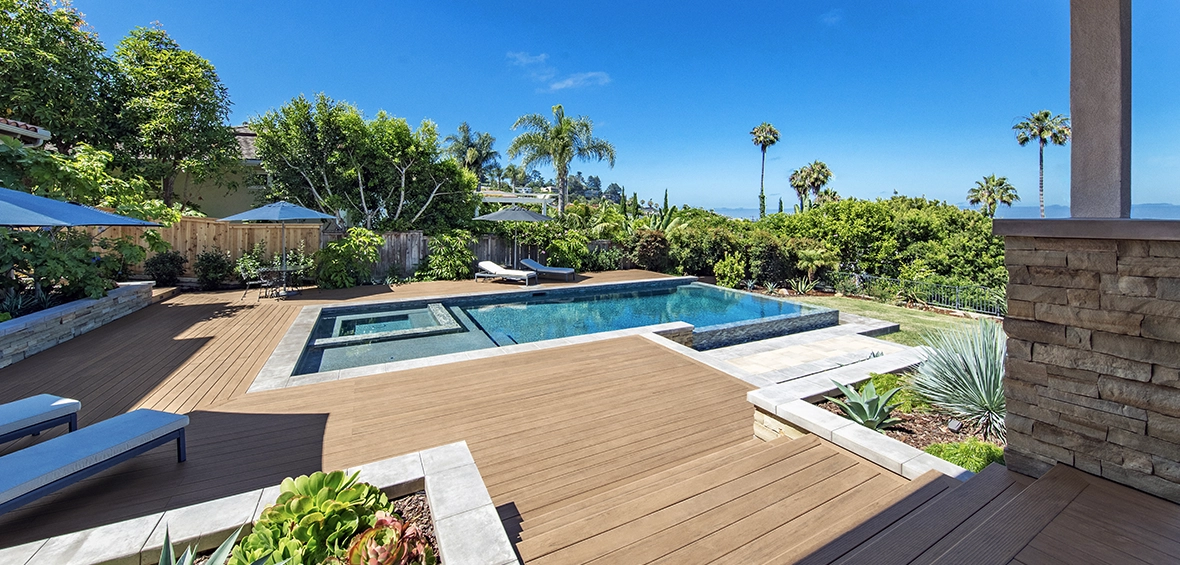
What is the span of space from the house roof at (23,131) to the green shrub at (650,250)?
14453mm

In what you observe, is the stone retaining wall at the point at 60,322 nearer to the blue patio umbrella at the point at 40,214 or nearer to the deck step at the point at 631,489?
the blue patio umbrella at the point at 40,214

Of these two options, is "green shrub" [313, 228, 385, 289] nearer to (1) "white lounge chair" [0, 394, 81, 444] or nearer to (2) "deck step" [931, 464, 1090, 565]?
(1) "white lounge chair" [0, 394, 81, 444]

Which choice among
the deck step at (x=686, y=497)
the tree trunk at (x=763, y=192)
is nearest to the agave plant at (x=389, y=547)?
the deck step at (x=686, y=497)

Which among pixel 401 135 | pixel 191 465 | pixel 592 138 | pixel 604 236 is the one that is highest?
pixel 592 138

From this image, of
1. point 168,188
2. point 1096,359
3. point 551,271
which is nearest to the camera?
point 1096,359

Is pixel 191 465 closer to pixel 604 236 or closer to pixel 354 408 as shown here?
pixel 354 408

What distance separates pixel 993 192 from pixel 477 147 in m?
49.3

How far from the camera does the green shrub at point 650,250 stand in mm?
17047

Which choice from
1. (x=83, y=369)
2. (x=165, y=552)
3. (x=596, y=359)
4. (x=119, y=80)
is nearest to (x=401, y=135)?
(x=119, y=80)

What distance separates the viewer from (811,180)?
1676 inches

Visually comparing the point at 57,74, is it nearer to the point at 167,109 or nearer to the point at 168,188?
the point at 167,109

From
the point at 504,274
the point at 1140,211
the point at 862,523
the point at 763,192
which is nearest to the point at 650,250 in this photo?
the point at 504,274

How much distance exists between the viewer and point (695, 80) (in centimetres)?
2484

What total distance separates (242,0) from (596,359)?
559 inches
